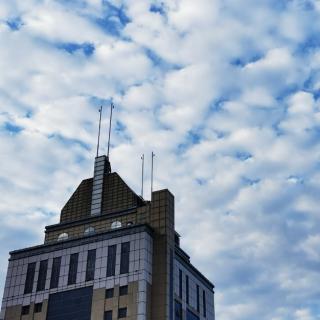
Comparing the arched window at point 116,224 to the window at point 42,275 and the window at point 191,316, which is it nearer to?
the window at point 42,275

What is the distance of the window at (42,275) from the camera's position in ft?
356

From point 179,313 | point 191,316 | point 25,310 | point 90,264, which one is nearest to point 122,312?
point 179,313

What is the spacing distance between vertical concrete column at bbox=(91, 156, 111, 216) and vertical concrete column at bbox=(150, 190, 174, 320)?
14.9 m

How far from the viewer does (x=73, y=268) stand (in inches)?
4232

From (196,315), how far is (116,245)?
66.6ft

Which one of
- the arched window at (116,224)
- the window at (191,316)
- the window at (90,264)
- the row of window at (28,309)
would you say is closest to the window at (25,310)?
the row of window at (28,309)

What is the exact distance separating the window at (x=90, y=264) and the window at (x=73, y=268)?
2449mm

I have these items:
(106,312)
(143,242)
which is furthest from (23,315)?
(143,242)

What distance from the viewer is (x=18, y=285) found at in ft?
363

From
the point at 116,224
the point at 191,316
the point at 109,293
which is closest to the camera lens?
the point at 109,293

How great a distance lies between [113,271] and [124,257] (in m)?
3.01

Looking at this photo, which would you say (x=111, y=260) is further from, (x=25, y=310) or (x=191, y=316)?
(x=25, y=310)

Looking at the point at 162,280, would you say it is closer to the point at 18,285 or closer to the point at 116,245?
the point at 116,245

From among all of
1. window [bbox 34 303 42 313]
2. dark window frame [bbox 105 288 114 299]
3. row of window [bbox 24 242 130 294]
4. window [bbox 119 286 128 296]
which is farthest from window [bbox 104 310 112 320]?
window [bbox 34 303 42 313]
